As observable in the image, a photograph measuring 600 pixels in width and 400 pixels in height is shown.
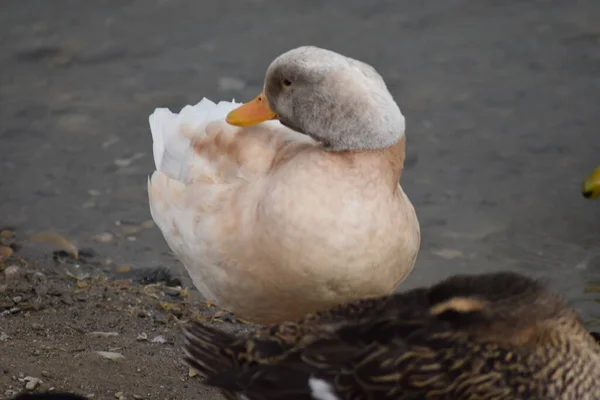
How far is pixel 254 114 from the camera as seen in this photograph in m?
4.58

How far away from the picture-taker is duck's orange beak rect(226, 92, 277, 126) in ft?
15.0

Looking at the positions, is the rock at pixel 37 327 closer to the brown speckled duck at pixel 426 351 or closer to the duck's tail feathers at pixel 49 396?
the duck's tail feathers at pixel 49 396

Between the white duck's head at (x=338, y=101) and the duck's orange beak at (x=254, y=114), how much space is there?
0.19 metres

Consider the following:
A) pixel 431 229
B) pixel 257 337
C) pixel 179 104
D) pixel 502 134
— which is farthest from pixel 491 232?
pixel 257 337

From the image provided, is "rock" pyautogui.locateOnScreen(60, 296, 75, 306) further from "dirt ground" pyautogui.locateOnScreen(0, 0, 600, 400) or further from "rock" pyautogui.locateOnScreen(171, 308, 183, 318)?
"rock" pyautogui.locateOnScreen(171, 308, 183, 318)

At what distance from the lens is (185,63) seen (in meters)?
8.15

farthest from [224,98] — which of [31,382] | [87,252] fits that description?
[31,382]

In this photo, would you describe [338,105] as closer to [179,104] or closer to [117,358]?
[117,358]

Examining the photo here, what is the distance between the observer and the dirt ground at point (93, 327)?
174 inches

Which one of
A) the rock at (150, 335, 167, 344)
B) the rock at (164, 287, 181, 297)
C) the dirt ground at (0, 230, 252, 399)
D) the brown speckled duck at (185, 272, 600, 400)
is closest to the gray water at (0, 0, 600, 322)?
the rock at (164, 287, 181, 297)

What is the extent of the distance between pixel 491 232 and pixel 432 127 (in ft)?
3.79

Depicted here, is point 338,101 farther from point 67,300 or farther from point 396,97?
point 396,97

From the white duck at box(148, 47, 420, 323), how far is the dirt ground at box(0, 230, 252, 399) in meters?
0.49

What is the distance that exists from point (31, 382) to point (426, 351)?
1.72m
